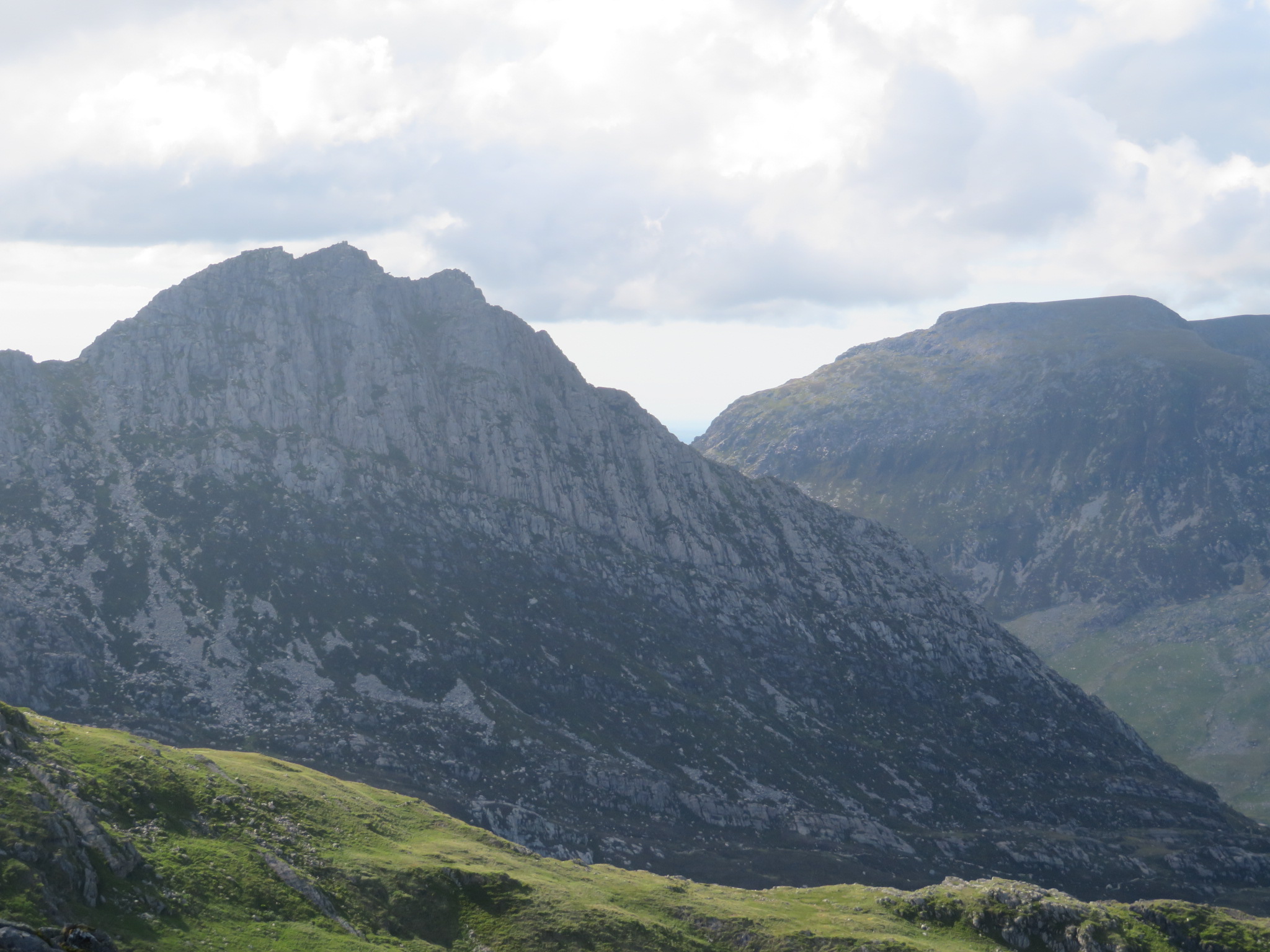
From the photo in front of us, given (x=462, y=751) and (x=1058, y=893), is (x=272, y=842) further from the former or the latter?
(x=462, y=751)

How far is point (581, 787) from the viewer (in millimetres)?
196000

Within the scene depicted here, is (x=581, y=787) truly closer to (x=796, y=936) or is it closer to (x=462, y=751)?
(x=462, y=751)

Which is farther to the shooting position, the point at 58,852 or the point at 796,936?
the point at 796,936

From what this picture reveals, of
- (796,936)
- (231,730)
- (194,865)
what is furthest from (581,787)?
(194,865)

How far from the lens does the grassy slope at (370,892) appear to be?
64188 mm

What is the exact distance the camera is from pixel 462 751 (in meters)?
194

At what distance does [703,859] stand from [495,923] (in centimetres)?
10829

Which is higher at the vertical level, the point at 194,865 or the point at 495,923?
the point at 194,865

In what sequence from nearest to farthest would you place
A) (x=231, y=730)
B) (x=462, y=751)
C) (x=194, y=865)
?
(x=194, y=865), (x=231, y=730), (x=462, y=751)

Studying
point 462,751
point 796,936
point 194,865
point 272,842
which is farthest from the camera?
point 462,751

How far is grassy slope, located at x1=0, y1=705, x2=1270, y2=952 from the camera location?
211 ft

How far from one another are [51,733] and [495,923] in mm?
35257

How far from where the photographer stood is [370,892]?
7850 centimetres

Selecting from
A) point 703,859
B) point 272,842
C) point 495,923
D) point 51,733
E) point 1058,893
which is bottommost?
point 703,859
